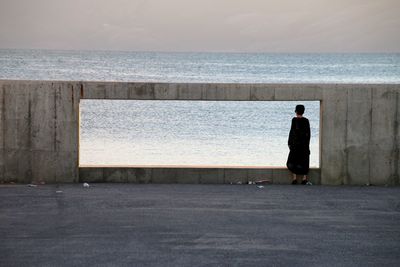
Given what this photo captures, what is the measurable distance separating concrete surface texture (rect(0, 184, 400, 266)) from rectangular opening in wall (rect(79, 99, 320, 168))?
2.55m

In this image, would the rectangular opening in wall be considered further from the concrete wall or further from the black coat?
the black coat

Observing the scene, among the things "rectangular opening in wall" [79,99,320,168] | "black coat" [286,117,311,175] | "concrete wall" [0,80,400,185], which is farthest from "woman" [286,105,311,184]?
"rectangular opening in wall" [79,99,320,168]

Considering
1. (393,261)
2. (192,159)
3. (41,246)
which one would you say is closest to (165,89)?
(41,246)

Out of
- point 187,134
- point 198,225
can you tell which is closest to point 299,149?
point 198,225

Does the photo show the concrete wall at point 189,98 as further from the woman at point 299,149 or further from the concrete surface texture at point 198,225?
the concrete surface texture at point 198,225

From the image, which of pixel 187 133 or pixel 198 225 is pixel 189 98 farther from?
pixel 187 133

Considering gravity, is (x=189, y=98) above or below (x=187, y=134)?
above

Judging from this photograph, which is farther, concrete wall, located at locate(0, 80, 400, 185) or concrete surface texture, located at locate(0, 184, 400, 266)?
concrete wall, located at locate(0, 80, 400, 185)

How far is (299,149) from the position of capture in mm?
15781

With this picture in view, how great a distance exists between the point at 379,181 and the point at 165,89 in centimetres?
404

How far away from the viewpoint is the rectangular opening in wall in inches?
1039

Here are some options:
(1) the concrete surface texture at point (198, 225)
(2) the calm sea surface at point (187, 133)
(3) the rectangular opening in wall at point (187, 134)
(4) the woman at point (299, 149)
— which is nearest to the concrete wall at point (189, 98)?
(4) the woman at point (299, 149)

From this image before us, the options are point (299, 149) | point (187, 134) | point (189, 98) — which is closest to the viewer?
point (189, 98)

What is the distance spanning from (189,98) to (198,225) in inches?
182
